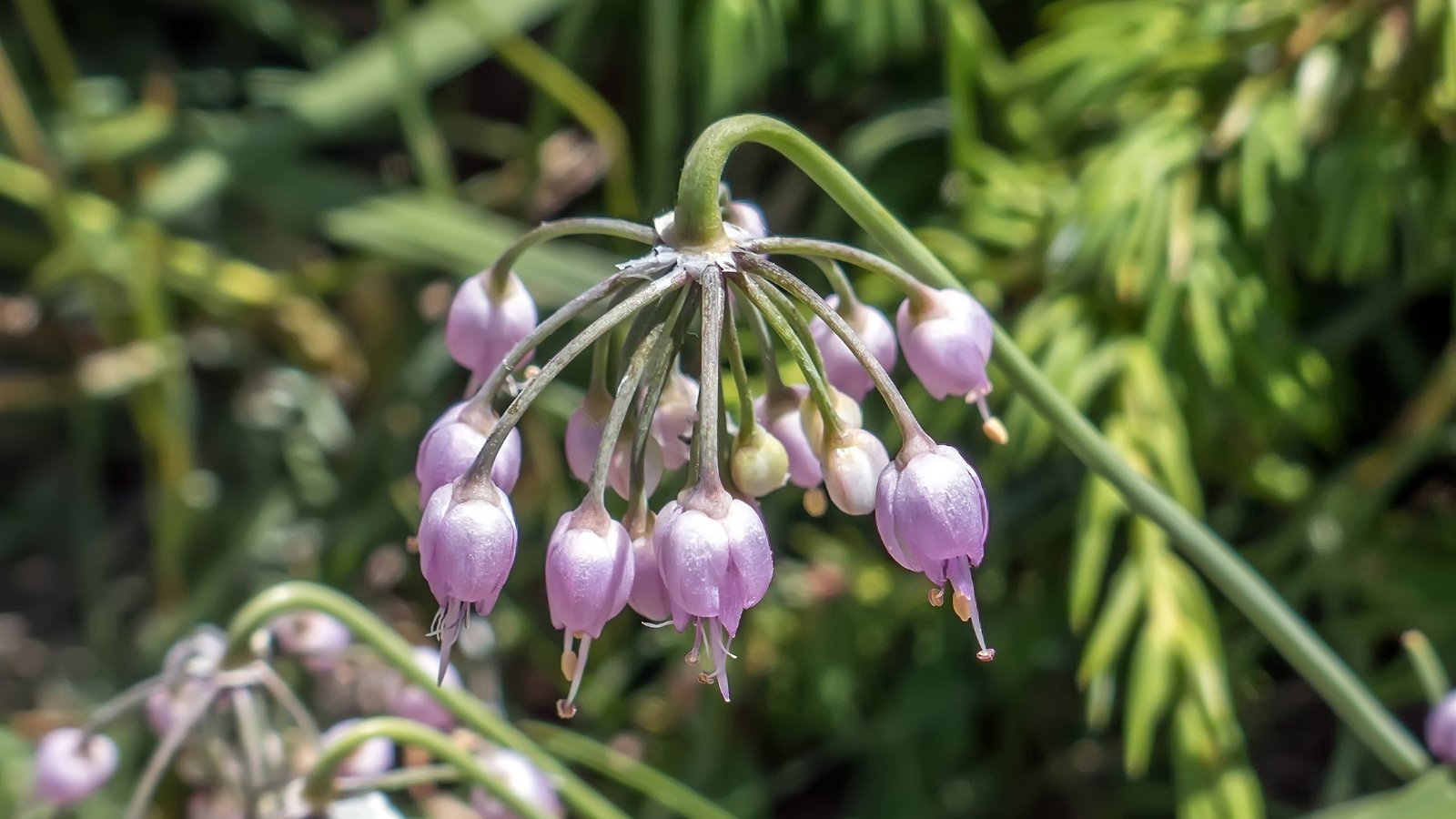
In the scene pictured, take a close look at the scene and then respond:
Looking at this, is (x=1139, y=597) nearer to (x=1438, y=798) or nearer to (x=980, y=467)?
(x=980, y=467)

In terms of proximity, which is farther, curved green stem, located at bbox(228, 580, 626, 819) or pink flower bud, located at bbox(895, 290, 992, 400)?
curved green stem, located at bbox(228, 580, 626, 819)

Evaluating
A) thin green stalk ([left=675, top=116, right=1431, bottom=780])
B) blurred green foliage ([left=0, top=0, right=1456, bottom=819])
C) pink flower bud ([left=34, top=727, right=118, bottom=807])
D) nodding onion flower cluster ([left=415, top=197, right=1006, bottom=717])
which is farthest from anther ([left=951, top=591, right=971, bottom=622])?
pink flower bud ([left=34, top=727, right=118, bottom=807])

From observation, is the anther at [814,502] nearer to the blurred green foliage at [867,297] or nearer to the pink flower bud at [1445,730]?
the blurred green foliage at [867,297]

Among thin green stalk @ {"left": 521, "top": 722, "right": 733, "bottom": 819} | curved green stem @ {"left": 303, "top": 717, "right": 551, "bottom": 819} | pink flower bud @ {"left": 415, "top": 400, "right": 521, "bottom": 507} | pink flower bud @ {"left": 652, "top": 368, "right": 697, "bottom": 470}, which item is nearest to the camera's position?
pink flower bud @ {"left": 415, "top": 400, "right": 521, "bottom": 507}

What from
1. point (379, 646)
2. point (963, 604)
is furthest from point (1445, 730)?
point (379, 646)

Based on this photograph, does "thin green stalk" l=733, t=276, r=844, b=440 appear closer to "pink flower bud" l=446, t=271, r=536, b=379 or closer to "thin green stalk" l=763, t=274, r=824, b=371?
Result: "thin green stalk" l=763, t=274, r=824, b=371

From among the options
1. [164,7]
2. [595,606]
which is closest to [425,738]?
[595,606]

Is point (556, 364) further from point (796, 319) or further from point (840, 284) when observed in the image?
point (840, 284)
